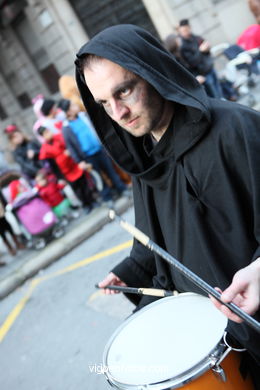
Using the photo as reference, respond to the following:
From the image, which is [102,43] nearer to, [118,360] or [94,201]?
[118,360]

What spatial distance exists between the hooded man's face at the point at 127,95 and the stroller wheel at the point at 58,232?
4.90 m

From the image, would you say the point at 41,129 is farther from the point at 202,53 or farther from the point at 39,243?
the point at 202,53

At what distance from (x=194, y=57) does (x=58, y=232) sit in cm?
373

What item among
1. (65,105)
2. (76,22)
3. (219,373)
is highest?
(76,22)

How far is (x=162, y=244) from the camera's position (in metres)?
1.85

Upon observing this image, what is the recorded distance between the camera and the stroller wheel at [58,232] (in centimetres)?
635

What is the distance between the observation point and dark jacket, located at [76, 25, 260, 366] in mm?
1433

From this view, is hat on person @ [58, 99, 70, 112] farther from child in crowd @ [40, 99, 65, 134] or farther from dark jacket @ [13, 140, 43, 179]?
dark jacket @ [13, 140, 43, 179]

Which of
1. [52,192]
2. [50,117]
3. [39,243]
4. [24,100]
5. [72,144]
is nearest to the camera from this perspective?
[72,144]

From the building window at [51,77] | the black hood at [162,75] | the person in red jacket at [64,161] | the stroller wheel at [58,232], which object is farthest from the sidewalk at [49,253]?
the building window at [51,77]

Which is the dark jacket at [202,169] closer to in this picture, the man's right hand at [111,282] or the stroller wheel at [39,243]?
the man's right hand at [111,282]

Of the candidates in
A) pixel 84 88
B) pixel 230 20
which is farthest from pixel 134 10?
pixel 84 88

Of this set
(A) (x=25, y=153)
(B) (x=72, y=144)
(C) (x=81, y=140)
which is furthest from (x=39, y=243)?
(C) (x=81, y=140)

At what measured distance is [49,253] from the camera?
5961 mm
